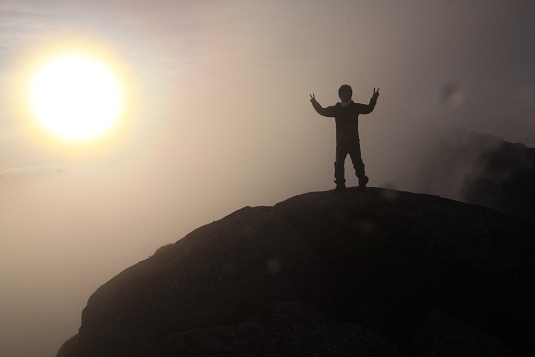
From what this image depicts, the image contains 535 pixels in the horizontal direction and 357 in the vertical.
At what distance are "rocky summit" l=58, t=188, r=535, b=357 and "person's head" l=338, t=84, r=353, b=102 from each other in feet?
13.1

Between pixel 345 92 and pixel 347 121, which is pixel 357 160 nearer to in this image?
pixel 347 121

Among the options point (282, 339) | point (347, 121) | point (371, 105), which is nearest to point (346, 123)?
point (347, 121)

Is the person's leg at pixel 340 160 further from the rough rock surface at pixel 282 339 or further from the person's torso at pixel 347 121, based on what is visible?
the rough rock surface at pixel 282 339

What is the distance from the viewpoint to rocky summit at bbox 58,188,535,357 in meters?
9.70

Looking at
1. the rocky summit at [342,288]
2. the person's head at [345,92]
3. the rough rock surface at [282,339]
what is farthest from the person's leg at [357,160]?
the rough rock surface at [282,339]

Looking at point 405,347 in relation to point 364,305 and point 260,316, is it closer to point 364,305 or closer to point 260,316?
point 364,305

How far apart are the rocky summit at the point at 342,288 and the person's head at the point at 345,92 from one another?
3.98 metres

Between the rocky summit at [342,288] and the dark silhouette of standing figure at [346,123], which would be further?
the dark silhouette of standing figure at [346,123]

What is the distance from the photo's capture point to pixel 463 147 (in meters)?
116

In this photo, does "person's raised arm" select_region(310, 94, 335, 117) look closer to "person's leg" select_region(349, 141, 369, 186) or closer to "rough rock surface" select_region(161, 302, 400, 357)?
"person's leg" select_region(349, 141, 369, 186)

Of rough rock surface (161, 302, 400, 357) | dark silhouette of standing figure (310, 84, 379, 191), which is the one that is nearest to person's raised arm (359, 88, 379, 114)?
dark silhouette of standing figure (310, 84, 379, 191)

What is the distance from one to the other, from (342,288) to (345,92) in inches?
302

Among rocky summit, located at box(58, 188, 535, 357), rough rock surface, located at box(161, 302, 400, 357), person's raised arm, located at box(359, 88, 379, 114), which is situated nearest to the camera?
rough rock surface, located at box(161, 302, 400, 357)

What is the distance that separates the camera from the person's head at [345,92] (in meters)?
15.3
